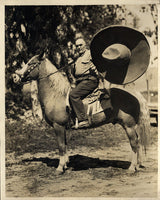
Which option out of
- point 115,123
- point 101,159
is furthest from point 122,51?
point 101,159

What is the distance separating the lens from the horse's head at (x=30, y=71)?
4.73 metres

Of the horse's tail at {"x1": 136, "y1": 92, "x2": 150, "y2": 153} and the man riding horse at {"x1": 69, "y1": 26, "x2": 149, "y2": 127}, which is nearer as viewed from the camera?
the man riding horse at {"x1": 69, "y1": 26, "x2": 149, "y2": 127}

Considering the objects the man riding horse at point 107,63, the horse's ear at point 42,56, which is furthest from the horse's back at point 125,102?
the horse's ear at point 42,56

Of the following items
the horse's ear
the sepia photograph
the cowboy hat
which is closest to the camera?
the cowboy hat

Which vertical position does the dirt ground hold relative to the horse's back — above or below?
below

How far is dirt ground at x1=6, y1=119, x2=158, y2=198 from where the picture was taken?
4742 millimetres

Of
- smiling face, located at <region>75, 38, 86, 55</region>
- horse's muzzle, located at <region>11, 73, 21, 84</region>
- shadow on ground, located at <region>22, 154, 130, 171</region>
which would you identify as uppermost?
smiling face, located at <region>75, 38, 86, 55</region>

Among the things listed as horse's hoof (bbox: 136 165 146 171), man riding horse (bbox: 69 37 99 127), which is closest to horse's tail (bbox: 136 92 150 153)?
horse's hoof (bbox: 136 165 146 171)

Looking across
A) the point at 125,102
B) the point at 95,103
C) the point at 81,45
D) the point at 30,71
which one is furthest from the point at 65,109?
the point at 81,45

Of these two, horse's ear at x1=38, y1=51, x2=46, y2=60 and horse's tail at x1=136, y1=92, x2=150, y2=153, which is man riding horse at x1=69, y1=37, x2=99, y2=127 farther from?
horse's tail at x1=136, y1=92, x2=150, y2=153

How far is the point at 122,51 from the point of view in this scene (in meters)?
4.52

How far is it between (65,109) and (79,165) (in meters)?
0.92

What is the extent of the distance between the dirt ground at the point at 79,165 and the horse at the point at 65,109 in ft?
0.37

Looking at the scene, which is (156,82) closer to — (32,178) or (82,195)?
(82,195)
